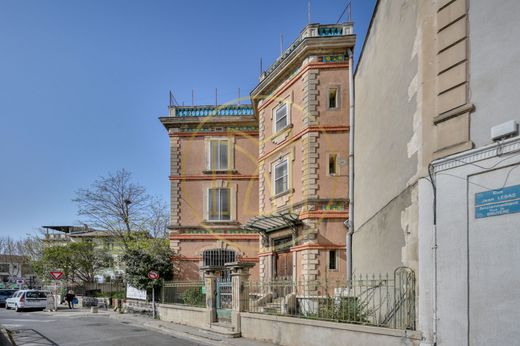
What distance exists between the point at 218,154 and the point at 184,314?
10.3 metres

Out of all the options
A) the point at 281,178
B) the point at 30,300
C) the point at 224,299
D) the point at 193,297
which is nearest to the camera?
the point at 224,299

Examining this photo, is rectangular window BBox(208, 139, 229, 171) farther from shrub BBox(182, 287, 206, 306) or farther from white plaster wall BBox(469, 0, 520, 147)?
white plaster wall BBox(469, 0, 520, 147)

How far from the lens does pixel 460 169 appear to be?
7.60 m

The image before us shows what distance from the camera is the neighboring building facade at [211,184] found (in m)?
25.4

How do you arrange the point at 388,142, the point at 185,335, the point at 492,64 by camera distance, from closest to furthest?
the point at 492,64 → the point at 388,142 → the point at 185,335

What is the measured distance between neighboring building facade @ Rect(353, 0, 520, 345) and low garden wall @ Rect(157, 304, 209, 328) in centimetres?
894

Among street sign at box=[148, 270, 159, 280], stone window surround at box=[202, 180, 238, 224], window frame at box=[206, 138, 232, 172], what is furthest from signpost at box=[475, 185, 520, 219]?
window frame at box=[206, 138, 232, 172]

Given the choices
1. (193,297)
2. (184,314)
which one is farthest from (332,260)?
(184,314)

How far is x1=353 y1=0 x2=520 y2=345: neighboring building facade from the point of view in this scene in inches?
271

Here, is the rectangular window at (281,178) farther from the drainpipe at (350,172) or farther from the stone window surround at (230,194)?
the stone window surround at (230,194)

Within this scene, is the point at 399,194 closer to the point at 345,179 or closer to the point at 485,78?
the point at 485,78

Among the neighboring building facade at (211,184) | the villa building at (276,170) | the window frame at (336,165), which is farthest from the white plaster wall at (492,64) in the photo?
the neighboring building facade at (211,184)

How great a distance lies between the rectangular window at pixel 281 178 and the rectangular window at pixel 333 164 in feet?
8.05

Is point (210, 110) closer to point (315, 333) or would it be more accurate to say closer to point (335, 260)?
point (335, 260)
